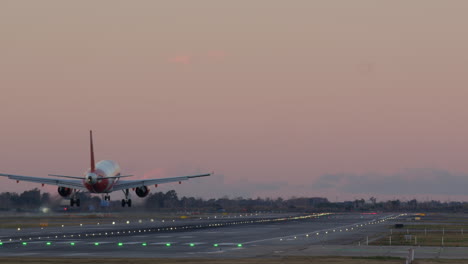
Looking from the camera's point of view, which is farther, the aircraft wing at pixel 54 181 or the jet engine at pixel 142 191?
the jet engine at pixel 142 191

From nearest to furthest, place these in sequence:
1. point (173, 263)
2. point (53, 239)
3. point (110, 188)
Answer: point (173, 263), point (53, 239), point (110, 188)

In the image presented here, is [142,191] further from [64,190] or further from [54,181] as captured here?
[54,181]

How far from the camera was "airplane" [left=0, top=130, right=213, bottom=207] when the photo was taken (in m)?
92.1

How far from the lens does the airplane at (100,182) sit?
92125 mm

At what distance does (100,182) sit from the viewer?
303ft

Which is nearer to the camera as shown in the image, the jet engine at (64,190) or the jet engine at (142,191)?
the jet engine at (142,191)

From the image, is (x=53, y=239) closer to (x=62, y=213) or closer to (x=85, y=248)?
(x=85, y=248)

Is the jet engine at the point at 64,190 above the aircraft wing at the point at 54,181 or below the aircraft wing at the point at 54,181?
below

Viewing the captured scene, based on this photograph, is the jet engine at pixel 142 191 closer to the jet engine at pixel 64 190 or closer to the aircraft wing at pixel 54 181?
the aircraft wing at pixel 54 181

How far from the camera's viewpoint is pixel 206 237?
83750mm

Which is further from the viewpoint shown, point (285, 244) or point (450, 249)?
point (285, 244)

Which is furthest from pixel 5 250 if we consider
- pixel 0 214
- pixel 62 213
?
pixel 62 213

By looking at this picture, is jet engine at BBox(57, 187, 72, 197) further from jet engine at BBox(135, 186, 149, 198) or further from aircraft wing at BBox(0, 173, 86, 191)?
jet engine at BBox(135, 186, 149, 198)

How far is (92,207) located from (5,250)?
356ft
